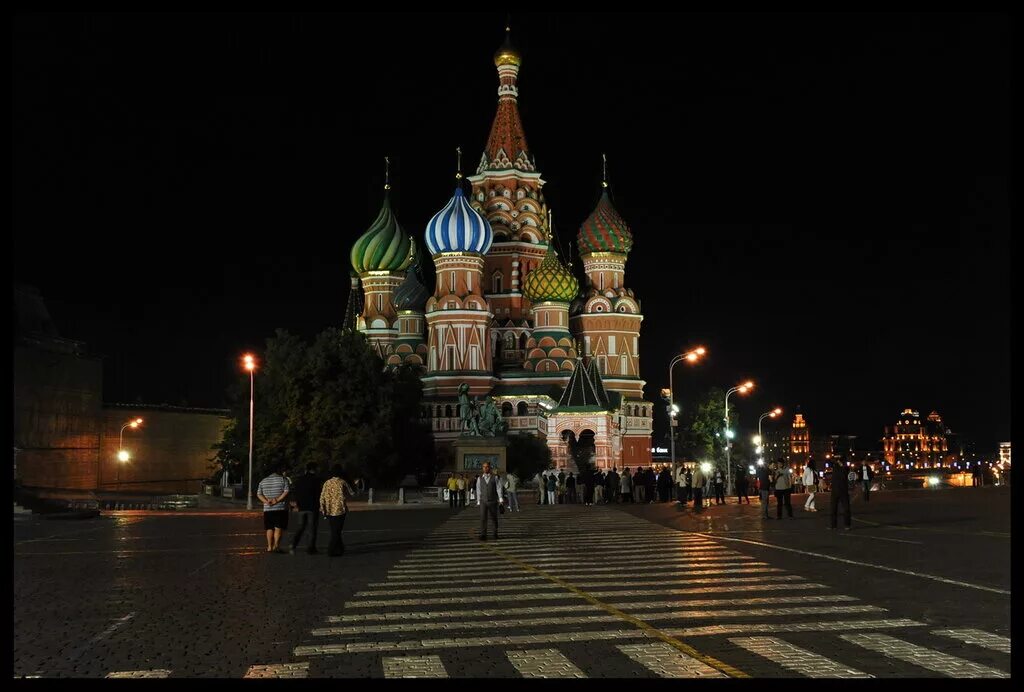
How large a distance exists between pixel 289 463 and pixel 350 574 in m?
37.3

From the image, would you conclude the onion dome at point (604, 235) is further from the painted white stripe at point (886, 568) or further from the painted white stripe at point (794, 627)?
the painted white stripe at point (794, 627)

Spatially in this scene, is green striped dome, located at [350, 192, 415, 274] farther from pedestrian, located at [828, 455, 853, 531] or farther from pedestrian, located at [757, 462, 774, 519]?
pedestrian, located at [828, 455, 853, 531]

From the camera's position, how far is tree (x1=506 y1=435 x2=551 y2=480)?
66125 mm

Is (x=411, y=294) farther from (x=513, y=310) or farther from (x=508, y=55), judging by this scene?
(x=508, y=55)

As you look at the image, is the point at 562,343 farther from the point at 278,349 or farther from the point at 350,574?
the point at 350,574

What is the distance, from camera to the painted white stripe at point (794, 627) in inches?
413

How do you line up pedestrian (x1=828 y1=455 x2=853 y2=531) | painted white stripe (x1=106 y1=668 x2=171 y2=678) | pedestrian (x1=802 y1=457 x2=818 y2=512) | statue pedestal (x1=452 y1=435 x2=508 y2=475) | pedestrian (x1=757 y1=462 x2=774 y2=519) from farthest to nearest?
statue pedestal (x1=452 y1=435 x2=508 y2=475) → pedestrian (x1=802 y1=457 x2=818 y2=512) → pedestrian (x1=757 y1=462 x2=774 y2=519) → pedestrian (x1=828 y1=455 x2=853 y2=531) → painted white stripe (x1=106 y1=668 x2=171 y2=678)

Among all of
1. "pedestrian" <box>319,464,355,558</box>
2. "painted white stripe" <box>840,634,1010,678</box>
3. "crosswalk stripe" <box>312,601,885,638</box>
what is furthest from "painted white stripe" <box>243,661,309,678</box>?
"pedestrian" <box>319,464,355,558</box>

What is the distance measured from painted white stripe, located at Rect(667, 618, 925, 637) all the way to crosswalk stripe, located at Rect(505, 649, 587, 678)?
4.80ft

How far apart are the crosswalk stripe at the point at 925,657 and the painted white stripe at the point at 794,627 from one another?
0.49 meters

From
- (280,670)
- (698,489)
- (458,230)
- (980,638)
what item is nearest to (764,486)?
(698,489)

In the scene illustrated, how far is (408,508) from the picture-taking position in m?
42.3

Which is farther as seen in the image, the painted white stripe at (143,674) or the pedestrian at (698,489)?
the pedestrian at (698,489)

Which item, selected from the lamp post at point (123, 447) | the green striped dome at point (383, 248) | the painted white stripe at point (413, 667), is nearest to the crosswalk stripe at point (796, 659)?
the painted white stripe at point (413, 667)
